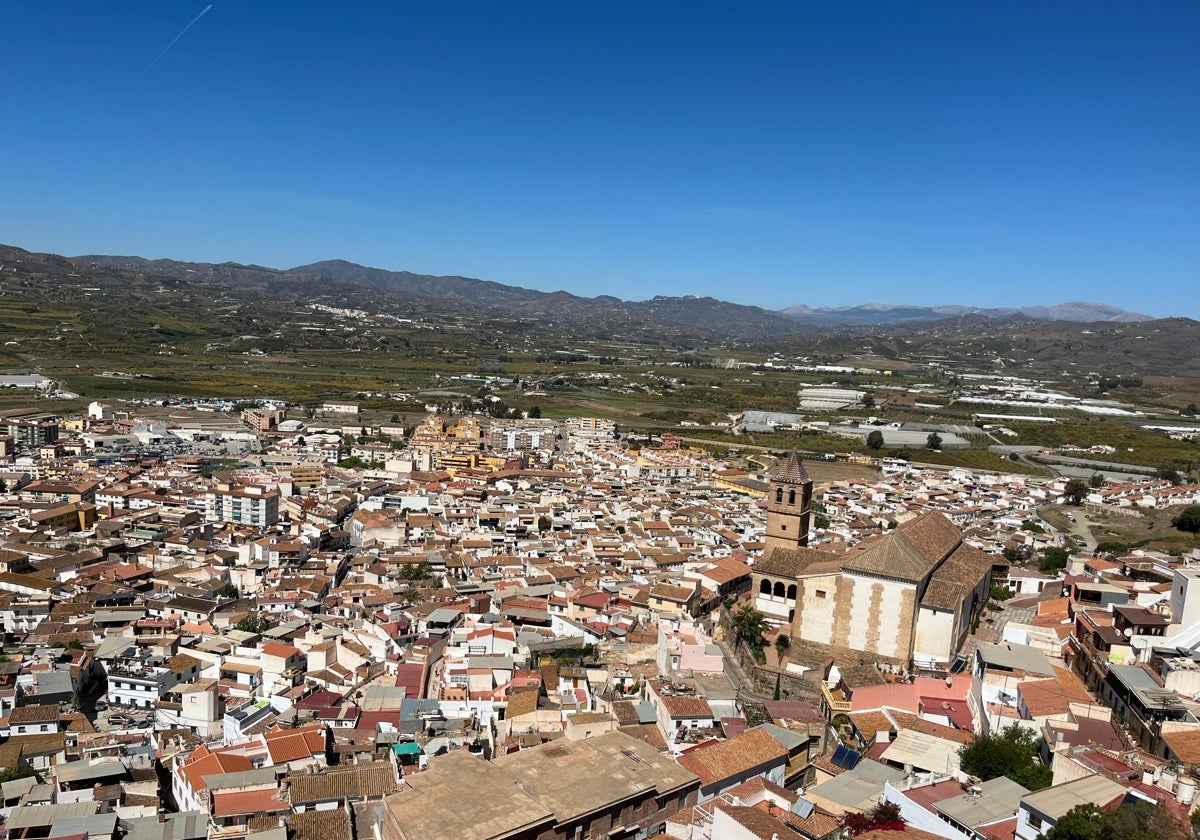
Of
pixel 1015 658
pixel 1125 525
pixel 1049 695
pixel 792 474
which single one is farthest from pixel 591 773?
pixel 1125 525

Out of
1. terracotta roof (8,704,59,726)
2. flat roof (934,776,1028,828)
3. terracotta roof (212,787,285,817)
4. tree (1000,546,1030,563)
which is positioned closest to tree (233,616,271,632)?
terracotta roof (8,704,59,726)

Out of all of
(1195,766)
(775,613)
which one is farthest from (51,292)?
(1195,766)

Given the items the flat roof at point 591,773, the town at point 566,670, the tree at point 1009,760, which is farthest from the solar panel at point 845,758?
the flat roof at point 591,773

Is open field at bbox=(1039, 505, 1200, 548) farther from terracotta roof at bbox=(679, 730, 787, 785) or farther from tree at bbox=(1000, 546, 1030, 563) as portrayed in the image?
terracotta roof at bbox=(679, 730, 787, 785)

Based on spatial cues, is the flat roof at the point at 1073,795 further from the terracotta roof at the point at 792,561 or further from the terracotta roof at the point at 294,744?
the terracotta roof at the point at 294,744

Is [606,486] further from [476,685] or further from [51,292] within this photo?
[51,292]
